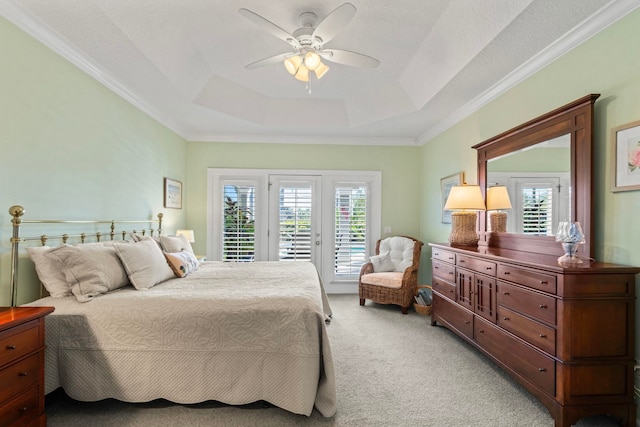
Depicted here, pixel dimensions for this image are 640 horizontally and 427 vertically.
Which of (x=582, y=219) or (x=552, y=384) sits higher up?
(x=582, y=219)

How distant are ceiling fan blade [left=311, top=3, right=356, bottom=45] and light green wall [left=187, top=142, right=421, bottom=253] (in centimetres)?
301

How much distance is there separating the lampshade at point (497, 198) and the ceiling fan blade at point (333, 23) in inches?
88.5

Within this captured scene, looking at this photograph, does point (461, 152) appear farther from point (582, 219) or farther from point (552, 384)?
point (552, 384)

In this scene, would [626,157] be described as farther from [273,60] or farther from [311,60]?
[273,60]

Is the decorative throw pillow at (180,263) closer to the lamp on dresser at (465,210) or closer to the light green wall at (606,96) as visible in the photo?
the lamp on dresser at (465,210)

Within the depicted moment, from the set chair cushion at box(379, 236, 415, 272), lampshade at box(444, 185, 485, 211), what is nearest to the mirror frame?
lampshade at box(444, 185, 485, 211)

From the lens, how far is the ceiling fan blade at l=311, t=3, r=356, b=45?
6.71 ft

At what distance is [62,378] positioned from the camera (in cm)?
211

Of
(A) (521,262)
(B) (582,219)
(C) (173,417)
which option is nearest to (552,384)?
(A) (521,262)

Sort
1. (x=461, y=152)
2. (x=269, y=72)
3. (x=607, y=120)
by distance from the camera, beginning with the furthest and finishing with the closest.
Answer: (x=461, y=152) → (x=269, y=72) → (x=607, y=120)

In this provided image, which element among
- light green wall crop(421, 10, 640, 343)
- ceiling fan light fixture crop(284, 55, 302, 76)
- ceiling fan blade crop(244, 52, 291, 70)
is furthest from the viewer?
ceiling fan light fixture crop(284, 55, 302, 76)

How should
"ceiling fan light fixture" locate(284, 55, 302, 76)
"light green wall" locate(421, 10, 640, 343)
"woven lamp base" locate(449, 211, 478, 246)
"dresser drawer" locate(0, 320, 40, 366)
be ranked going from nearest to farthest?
"dresser drawer" locate(0, 320, 40, 366) < "light green wall" locate(421, 10, 640, 343) < "ceiling fan light fixture" locate(284, 55, 302, 76) < "woven lamp base" locate(449, 211, 478, 246)

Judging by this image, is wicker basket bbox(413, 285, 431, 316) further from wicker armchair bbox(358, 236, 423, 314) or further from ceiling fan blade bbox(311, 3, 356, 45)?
ceiling fan blade bbox(311, 3, 356, 45)

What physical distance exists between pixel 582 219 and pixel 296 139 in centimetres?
410
